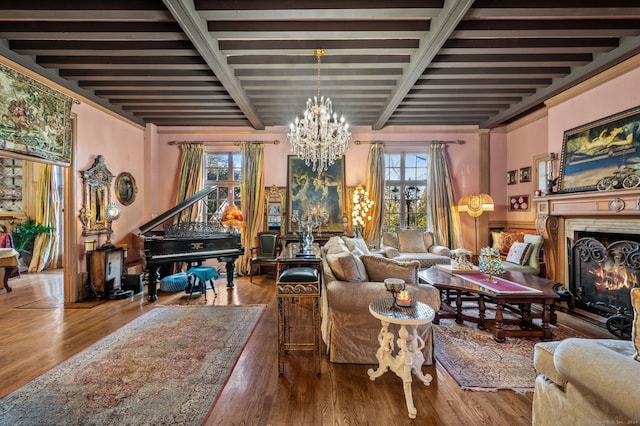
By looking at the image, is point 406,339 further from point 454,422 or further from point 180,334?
point 180,334

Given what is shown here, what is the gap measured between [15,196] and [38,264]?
186 centimetres

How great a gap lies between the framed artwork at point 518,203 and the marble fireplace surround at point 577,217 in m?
1.09

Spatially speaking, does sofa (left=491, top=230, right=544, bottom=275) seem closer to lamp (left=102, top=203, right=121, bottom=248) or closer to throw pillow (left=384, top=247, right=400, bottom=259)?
throw pillow (left=384, top=247, right=400, bottom=259)

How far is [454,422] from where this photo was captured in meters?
1.78

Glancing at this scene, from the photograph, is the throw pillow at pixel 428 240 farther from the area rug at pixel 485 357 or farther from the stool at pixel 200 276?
the stool at pixel 200 276

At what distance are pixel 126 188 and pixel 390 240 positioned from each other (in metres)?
5.58

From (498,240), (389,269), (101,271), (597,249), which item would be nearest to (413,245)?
(498,240)

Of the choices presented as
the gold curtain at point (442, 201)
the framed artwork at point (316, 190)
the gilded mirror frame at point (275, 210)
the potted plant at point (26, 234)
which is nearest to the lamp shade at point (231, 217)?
the gilded mirror frame at point (275, 210)

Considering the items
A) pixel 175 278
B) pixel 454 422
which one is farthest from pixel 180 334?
pixel 454 422

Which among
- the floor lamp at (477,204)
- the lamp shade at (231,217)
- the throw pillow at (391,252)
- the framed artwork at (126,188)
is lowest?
the throw pillow at (391,252)

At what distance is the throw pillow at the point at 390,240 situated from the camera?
5832 millimetres

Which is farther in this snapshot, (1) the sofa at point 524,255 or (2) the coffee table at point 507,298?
(1) the sofa at point 524,255

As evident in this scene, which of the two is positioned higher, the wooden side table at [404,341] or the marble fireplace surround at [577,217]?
the marble fireplace surround at [577,217]

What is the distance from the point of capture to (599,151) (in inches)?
147
